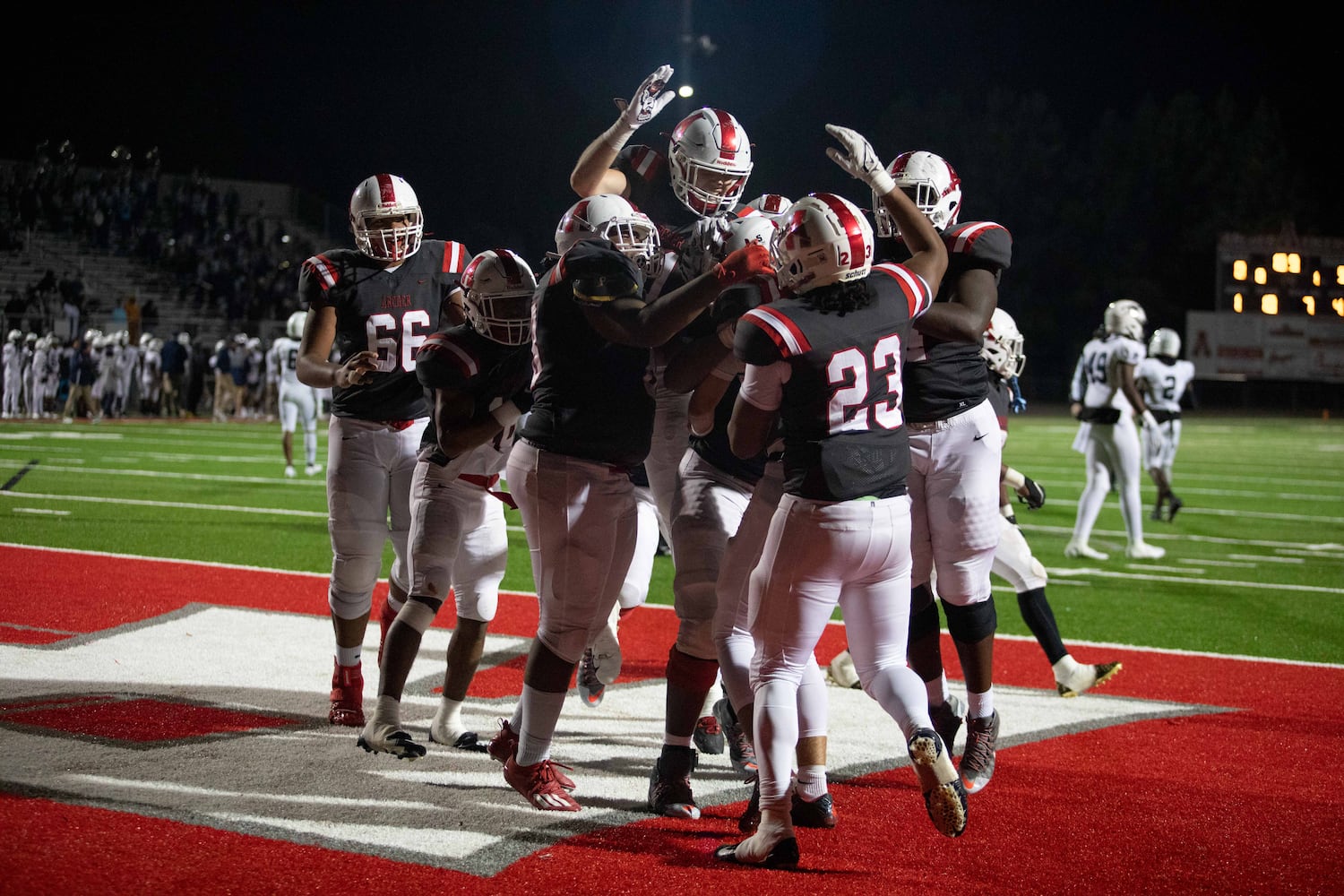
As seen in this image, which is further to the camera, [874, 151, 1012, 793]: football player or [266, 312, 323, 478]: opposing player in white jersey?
[266, 312, 323, 478]: opposing player in white jersey

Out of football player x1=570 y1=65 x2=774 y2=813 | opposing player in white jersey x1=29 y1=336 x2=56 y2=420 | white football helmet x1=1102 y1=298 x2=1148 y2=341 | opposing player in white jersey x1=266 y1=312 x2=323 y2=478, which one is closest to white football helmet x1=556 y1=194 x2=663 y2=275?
football player x1=570 y1=65 x2=774 y2=813

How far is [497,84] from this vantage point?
40.9m

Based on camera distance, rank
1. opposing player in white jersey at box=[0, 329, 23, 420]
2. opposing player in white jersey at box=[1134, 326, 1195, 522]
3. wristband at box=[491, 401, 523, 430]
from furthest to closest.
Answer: opposing player in white jersey at box=[0, 329, 23, 420], opposing player in white jersey at box=[1134, 326, 1195, 522], wristband at box=[491, 401, 523, 430]

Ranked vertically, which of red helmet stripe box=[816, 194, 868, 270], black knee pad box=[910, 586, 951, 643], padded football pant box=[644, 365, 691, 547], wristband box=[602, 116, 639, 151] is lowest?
black knee pad box=[910, 586, 951, 643]

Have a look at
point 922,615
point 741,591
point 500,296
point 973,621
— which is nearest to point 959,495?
point 973,621

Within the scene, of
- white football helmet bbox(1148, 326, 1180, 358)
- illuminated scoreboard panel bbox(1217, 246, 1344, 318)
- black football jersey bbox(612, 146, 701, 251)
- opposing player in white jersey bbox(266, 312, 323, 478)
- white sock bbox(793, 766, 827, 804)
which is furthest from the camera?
illuminated scoreboard panel bbox(1217, 246, 1344, 318)

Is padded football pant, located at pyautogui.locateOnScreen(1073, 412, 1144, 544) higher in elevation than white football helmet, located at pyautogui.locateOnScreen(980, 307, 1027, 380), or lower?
lower

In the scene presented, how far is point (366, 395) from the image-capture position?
16.9 ft

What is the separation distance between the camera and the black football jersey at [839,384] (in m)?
3.60

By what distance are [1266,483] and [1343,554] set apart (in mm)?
7181

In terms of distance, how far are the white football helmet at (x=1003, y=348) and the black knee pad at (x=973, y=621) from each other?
3.92 feet

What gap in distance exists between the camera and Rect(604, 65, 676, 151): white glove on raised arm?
4887 millimetres

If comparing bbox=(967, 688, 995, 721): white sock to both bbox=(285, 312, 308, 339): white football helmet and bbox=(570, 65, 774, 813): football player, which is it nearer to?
bbox=(570, 65, 774, 813): football player

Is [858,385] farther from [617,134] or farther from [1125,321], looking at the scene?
[1125,321]
